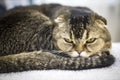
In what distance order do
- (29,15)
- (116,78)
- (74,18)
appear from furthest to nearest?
(29,15), (74,18), (116,78)

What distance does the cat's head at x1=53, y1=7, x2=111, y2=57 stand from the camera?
91cm

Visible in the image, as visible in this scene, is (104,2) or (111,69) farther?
(104,2)

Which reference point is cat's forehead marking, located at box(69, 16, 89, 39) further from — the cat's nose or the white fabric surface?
the white fabric surface

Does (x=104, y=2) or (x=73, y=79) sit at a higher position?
(x=104, y=2)

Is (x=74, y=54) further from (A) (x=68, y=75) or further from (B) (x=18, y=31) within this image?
(B) (x=18, y=31)

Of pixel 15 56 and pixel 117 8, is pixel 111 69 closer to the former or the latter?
pixel 15 56

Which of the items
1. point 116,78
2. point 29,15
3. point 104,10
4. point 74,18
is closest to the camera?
point 116,78

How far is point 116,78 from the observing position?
2.72 ft

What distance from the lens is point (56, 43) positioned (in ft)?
3.13

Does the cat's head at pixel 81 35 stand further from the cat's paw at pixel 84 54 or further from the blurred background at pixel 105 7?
the blurred background at pixel 105 7

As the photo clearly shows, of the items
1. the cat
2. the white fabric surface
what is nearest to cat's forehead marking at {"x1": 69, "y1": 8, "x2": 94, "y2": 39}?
the cat

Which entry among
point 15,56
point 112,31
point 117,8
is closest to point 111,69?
point 15,56

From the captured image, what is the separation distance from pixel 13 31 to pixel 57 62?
0.22 m

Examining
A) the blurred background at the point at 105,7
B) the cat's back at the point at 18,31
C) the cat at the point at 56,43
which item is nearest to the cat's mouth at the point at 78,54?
the cat at the point at 56,43
